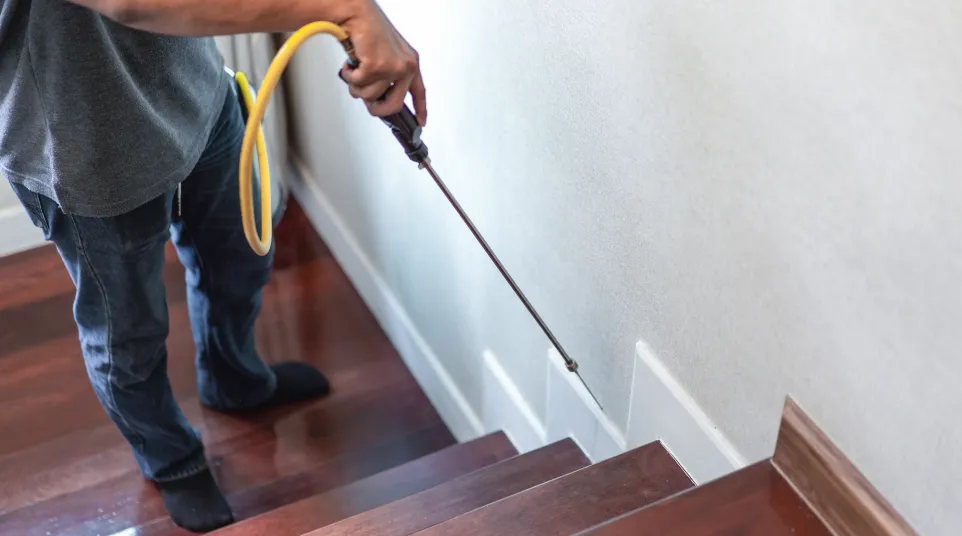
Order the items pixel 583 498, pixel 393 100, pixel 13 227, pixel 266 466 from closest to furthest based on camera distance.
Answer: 1. pixel 393 100
2. pixel 583 498
3. pixel 266 466
4. pixel 13 227

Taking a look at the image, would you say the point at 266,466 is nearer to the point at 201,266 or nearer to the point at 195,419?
the point at 195,419

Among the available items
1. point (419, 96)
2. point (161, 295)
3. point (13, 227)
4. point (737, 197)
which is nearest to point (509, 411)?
point (161, 295)

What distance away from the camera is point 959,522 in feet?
2.58

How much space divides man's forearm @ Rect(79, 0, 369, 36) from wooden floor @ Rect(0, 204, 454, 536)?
109 cm

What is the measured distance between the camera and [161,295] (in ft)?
4.77

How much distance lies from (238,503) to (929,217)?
1.42 m

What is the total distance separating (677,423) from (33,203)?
93cm

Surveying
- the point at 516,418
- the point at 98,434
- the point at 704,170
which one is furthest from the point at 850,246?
the point at 98,434

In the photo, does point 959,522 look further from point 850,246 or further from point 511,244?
point 511,244

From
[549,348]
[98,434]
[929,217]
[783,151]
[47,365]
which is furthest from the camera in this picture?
[47,365]

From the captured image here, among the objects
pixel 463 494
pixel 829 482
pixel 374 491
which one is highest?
pixel 374 491

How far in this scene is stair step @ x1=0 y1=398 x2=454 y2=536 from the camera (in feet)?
5.54

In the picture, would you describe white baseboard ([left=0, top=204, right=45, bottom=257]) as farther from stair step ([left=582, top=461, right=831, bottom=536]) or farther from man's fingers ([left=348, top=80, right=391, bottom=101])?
stair step ([left=582, top=461, right=831, bottom=536])

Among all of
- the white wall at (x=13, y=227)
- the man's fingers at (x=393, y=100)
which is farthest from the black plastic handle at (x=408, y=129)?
the white wall at (x=13, y=227)
